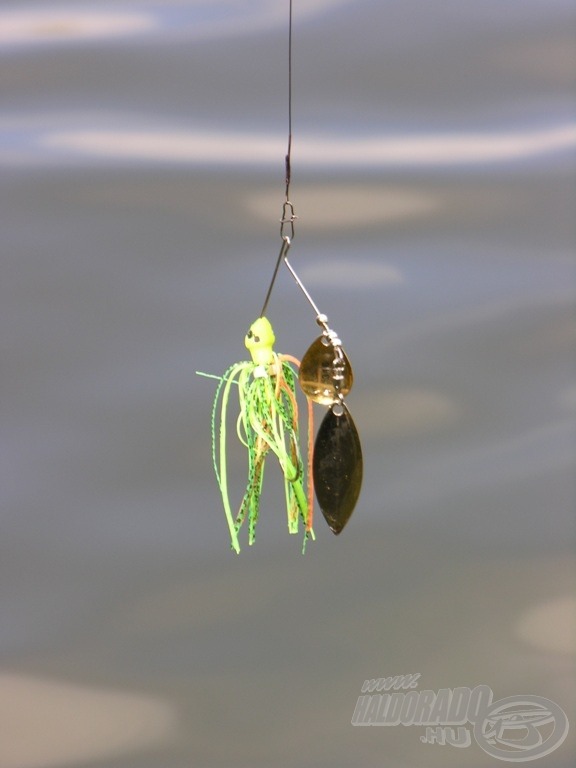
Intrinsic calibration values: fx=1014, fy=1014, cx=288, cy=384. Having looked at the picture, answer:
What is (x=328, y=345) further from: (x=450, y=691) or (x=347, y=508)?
(x=450, y=691)

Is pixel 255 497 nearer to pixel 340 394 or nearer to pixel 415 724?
pixel 340 394

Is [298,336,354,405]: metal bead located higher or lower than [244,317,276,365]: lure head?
Result: lower

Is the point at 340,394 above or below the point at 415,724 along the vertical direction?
above

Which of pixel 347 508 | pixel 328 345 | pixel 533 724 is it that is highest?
pixel 328 345

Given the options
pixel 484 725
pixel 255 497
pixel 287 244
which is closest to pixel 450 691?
pixel 484 725

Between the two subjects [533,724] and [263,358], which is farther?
[533,724]

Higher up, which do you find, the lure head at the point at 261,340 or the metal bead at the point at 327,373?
the lure head at the point at 261,340
